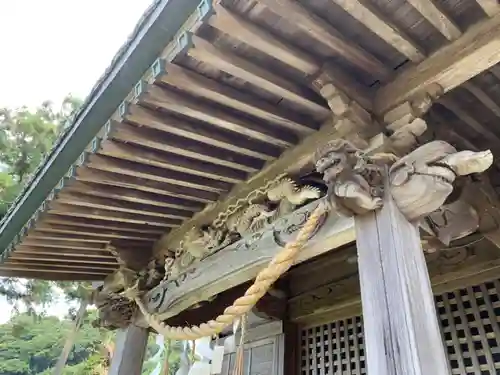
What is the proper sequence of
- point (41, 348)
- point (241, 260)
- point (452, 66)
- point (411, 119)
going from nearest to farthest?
point (452, 66)
point (411, 119)
point (241, 260)
point (41, 348)

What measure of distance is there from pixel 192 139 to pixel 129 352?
6.85 feet

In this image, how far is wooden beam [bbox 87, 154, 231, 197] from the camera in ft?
7.92

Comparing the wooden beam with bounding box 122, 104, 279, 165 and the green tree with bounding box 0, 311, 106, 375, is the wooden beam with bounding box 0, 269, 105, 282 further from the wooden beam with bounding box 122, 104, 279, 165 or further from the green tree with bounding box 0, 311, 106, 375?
the green tree with bounding box 0, 311, 106, 375

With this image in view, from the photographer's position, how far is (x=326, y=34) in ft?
5.50

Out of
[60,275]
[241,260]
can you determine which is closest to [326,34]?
[241,260]

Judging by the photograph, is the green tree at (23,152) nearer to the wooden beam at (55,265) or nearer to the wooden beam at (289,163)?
the wooden beam at (55,265)

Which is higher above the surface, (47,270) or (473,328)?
(47,270)

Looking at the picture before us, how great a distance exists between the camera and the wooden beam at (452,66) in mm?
1571

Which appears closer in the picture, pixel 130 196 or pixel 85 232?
pixel 130 196

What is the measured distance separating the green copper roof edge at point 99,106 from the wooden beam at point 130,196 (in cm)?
13

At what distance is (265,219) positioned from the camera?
2400mm

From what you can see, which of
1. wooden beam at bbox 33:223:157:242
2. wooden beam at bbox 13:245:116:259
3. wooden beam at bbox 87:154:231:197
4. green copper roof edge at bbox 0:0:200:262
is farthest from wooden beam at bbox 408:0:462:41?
wooden beam at bbox 13:245:116:259

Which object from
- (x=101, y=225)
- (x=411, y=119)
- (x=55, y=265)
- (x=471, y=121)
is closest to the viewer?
(x=411, y=119)

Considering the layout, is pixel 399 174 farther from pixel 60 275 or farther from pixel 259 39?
pixel 60 275
